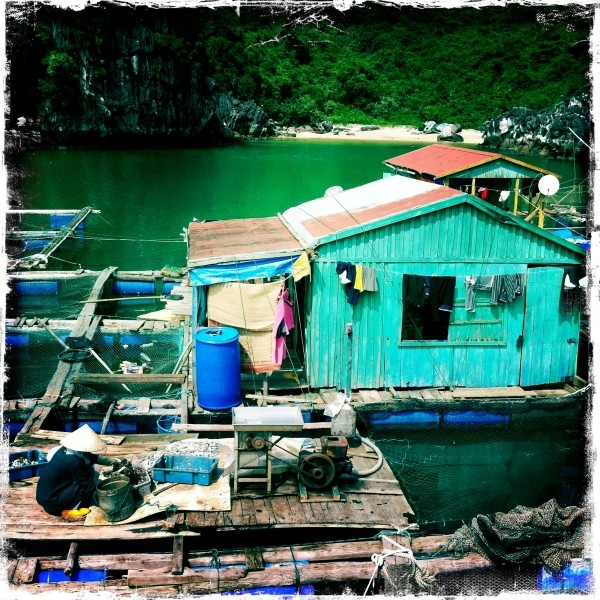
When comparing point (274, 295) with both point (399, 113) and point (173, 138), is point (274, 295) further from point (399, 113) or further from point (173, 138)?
point (399, 113)

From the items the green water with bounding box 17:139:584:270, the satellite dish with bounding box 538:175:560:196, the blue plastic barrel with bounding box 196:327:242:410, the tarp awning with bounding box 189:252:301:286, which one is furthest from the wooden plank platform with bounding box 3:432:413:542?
the green water with bounding box 17:139:584:270

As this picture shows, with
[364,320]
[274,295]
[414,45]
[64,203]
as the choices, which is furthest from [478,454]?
[414,45]

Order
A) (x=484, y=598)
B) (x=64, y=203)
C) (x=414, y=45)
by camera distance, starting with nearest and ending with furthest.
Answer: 1. (x=484, y=598)
2. (x=64, y=203)
3. (x=414, y=45)

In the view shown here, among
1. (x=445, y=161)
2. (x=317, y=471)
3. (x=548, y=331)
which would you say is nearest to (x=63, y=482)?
(x=317, y=471)

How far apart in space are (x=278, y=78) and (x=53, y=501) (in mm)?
91590

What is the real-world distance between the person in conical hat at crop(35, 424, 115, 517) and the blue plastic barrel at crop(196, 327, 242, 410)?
12.6 ft

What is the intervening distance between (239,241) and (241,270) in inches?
62.0

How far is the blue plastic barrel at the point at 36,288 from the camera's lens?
23703 millimetres

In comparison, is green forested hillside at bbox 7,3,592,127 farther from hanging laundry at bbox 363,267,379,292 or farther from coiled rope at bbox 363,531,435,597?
coiled rope at bbox 363,531,435,597

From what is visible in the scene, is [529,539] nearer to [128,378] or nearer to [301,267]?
[301,267]

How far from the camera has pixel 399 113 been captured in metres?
97.8

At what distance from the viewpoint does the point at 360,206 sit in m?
16.0

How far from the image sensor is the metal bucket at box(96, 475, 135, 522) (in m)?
9.47

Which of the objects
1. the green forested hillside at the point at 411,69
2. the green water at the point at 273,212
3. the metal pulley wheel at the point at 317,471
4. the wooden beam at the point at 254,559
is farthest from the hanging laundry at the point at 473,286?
the green forested hillside at the point at 411,69
